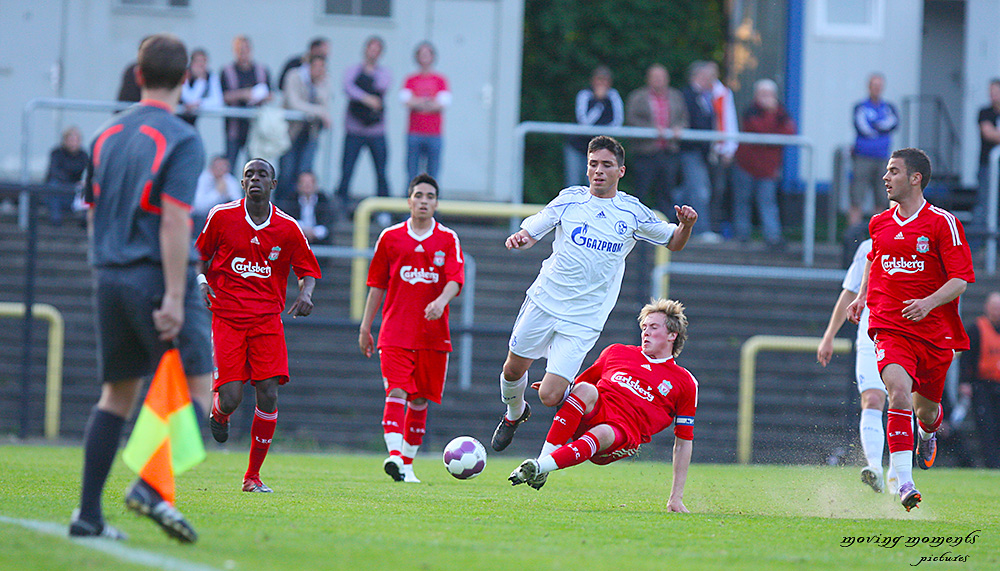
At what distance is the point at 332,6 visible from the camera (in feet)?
62.4

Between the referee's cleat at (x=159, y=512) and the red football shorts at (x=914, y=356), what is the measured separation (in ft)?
16.0

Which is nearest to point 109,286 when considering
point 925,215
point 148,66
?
point 148,66

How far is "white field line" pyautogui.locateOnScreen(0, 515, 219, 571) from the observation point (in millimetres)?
4750

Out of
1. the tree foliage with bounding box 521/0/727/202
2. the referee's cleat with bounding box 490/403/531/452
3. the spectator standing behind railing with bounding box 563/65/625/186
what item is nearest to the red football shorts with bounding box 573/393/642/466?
the referee's cleat with bounding box 490/403/531/452

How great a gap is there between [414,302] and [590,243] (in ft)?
6.70

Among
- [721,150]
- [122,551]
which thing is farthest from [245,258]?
[721,150]

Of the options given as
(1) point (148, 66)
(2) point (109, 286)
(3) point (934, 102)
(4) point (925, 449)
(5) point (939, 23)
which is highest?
(5) point (939, 23)

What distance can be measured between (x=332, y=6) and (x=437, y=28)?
1.62 metres

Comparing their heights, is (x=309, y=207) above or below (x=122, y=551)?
above

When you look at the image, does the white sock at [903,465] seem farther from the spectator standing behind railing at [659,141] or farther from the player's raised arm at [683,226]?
the spectator standing behind railing at [659,141]

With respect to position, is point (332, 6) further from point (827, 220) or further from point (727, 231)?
point (827, 220)

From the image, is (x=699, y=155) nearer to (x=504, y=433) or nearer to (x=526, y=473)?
(x=504, y=433)

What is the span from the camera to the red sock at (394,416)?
991 cm

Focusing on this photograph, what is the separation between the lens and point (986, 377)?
48.1ft
